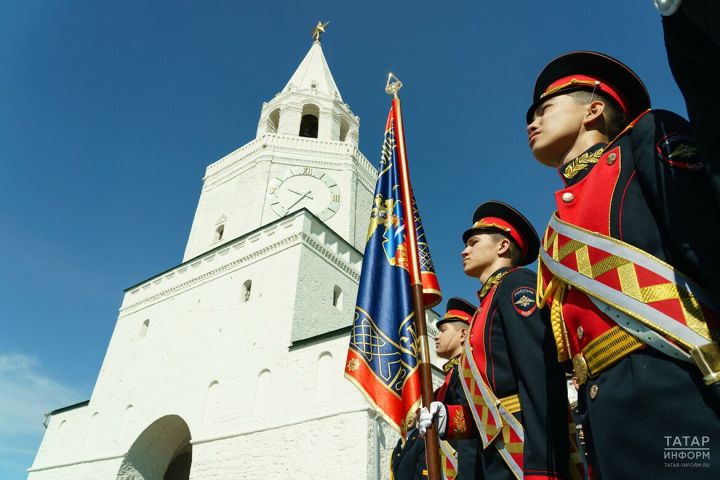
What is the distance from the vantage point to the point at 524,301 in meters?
2.78

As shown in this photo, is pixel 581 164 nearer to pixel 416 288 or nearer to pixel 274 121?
pixel 416 288

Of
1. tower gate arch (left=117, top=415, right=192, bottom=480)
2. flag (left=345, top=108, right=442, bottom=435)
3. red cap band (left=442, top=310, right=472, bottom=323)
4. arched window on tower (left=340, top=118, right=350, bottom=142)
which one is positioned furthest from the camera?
arched window on tower (left=340, top=118, right=350, bottom=142)

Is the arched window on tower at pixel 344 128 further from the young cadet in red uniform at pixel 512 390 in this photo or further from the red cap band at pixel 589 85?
the red cap band at pixel 589 85

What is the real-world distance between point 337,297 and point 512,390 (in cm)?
1459

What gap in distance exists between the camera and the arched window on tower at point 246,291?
1679 cm

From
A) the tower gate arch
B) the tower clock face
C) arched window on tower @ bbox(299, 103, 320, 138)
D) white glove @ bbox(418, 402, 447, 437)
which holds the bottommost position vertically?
white glove @ bbox(418, 402, 447, 437)

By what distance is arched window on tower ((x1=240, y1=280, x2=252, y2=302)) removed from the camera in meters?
16.8

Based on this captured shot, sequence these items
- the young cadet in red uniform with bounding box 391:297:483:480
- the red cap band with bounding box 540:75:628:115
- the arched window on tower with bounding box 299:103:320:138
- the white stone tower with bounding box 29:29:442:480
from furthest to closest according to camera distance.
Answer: the arched window on tower with bounding box 299:103:320:138 → the white stone tower with bounding box 29:29:442:480 → the young cadet in red uniform with bounding box 391:297:483:480 → the red cap band with bounding box 540:75:628:115

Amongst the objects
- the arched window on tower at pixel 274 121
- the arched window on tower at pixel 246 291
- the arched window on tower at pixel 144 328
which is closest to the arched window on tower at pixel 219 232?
the arched window on tower at pixel 144 328

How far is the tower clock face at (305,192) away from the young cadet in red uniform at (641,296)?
58.6 ft

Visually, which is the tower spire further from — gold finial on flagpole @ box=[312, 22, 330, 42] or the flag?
the flag

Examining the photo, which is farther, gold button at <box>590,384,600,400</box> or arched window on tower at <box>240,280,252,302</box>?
arched window on tower at <box>240,280,252,302</box>

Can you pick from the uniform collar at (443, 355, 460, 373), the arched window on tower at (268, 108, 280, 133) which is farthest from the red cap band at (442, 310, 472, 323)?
the arched window on tower at (268, 108, 280, 133)

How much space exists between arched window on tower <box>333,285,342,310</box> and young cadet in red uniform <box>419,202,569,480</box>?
13.5 metres
